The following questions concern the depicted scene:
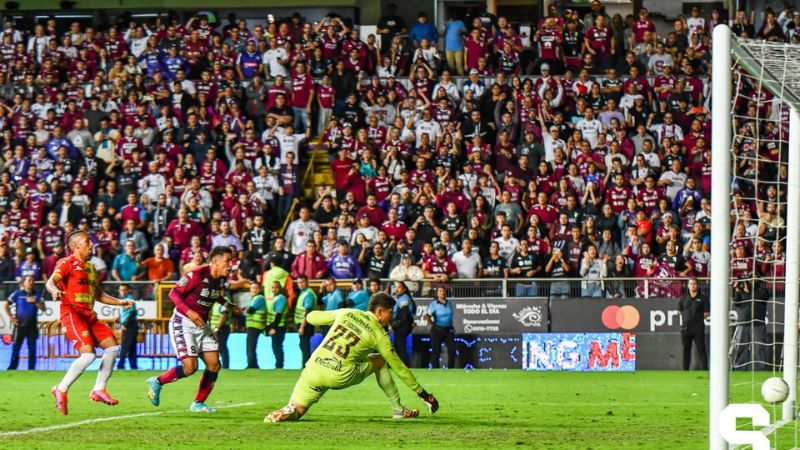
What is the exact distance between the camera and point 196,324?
14.5 metres

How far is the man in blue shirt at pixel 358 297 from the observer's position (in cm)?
2431

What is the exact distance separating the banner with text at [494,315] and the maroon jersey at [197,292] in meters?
10.3

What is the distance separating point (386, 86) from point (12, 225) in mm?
8942

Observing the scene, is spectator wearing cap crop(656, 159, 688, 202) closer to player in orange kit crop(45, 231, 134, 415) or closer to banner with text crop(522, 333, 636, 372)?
banner with text crop(522, 333, 636, 372)

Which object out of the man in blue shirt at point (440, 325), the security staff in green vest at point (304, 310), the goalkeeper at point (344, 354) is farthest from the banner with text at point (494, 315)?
the goalkeeper at point (344, 354)

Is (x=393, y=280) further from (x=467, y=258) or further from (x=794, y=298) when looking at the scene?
(x=794, y=298)

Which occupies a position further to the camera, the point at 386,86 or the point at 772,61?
the point at 386,86

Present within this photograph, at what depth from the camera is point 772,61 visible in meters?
11.3

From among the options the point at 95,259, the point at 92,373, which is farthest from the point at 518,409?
the point at 95,259

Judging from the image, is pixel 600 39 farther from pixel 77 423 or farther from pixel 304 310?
pixel 77 423

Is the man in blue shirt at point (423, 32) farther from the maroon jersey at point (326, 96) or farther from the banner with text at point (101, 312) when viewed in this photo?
the banner with text at point (101, 312)

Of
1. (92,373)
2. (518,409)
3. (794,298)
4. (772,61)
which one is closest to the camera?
(772,61)

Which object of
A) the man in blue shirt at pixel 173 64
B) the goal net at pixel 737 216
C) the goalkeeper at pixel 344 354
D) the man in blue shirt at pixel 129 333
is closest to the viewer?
the goal net at pixel 737 216

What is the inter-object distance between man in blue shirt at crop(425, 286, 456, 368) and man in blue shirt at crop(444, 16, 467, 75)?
835 cm
